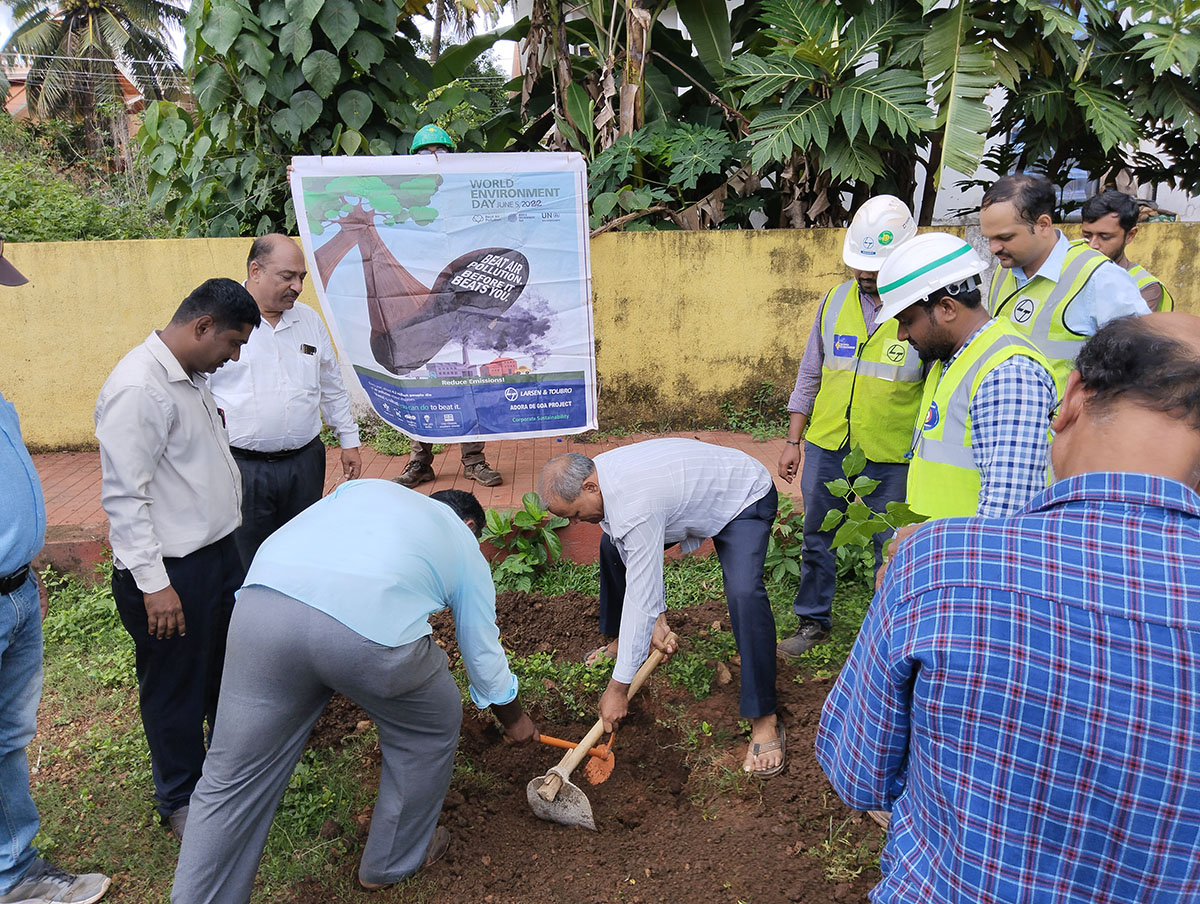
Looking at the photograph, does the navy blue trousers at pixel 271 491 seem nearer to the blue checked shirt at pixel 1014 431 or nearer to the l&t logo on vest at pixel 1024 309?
the blue checked shirt at pixel 1014 431

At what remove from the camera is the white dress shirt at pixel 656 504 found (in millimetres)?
2967

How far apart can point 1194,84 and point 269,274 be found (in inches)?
301

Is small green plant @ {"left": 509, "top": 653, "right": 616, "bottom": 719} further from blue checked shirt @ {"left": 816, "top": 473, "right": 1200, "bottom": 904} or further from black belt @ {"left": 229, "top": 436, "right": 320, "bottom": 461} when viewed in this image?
blue checked shirt @ {"left": 816, "top": 473, "right": 1200, "bottom": 904}

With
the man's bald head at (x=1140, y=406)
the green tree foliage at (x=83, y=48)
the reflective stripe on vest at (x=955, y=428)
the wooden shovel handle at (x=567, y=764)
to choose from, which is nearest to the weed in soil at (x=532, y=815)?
the wooden shovel handle at (x=567, y=764)

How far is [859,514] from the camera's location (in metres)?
2.93

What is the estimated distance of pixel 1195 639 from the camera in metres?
1.06

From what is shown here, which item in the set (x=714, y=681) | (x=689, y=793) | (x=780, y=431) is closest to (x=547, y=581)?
(x=714, y=681)

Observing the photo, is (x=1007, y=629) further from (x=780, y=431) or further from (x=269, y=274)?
(x=780, y=431)

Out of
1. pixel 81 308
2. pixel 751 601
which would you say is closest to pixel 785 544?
pixel 751 601

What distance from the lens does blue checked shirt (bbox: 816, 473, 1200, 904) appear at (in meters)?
1.07

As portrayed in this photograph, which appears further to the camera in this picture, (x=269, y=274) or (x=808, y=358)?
(x=808, y=358)

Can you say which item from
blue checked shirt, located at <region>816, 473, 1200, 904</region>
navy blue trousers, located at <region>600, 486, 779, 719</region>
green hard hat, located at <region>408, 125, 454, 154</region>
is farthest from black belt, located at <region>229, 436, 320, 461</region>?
blue checked shirt, located at <region>816, 473, 1200, 904</region>

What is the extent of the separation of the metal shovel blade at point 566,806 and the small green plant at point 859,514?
137 cm

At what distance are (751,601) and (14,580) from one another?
2.54 metres
